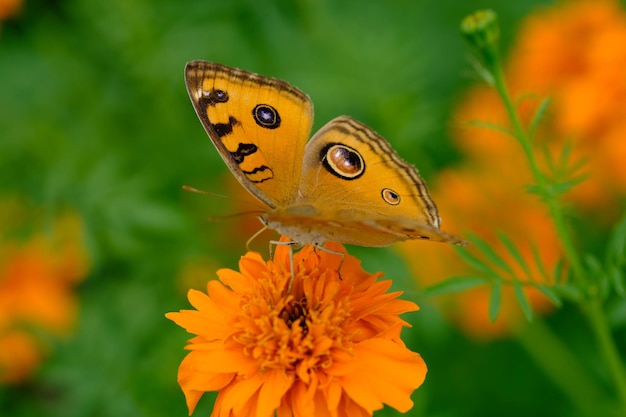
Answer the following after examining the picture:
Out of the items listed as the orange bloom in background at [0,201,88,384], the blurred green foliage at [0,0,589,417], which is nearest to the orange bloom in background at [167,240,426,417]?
the blurred green foliage at [0,0,589,417]

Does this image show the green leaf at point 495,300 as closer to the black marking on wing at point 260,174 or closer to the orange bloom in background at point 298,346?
the orange bloom in background at point 298,346

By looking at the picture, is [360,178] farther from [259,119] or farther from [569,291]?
[569,291]

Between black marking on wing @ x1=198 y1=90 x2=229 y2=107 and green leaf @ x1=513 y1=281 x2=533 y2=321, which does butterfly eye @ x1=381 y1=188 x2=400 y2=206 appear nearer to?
green leaf @ x1=513 y1=281 x2=533 y2=321

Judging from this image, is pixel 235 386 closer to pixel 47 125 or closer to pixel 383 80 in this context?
pixel 383 80

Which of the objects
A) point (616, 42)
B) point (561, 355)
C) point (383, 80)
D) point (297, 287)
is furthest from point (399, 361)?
point (616, 42)

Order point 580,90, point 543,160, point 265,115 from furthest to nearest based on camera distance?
point 543,160
point 580,90
point 265,115

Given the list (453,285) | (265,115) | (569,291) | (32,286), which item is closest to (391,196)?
(453,285)
